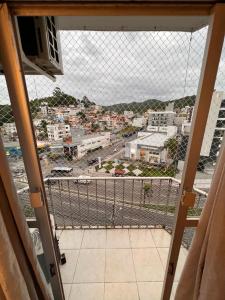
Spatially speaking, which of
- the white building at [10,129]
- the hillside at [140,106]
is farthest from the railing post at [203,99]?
the white building at [10,129]

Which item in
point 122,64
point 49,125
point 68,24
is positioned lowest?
point 49,125

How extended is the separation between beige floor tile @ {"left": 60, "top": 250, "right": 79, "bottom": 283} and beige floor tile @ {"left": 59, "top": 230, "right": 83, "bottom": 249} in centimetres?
8

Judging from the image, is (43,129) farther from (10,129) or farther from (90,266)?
(90,266)

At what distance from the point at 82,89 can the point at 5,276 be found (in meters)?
1.10

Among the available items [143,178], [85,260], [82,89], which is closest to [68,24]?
[82,89]

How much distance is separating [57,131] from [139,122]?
63 centimetres

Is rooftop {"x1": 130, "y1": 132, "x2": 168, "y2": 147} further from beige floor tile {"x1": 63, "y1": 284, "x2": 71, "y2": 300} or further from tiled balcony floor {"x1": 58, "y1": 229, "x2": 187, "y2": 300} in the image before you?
beige floor tile {"x1": 63, "y1": 284, "x2": 71, "y2": 300}

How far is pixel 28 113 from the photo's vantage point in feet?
2.42

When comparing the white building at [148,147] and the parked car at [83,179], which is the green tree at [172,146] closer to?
the white building at [148,147]

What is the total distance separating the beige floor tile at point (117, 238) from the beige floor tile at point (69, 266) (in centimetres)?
38

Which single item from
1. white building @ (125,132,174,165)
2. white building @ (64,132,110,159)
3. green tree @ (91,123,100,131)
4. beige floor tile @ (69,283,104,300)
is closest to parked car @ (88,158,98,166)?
white building @ (64,132,110,159)

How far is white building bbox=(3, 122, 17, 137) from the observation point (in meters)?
0.76

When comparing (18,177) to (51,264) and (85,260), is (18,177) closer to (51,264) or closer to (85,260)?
(51,264)

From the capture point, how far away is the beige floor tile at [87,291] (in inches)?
57.0
